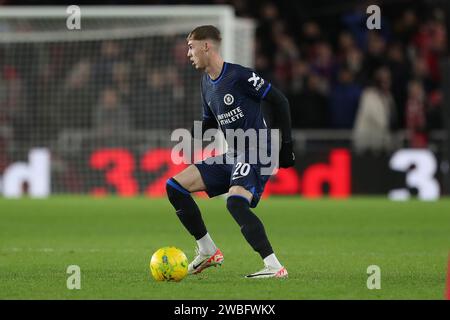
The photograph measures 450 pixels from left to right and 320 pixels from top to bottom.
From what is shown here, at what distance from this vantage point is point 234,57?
18.1 metres

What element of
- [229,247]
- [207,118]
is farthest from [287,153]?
[229,247]

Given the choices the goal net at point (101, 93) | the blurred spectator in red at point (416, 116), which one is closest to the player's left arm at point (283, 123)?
the goal net at point (101, 93)

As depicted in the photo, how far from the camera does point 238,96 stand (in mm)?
7762

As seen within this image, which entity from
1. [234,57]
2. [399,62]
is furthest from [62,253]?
[399,62]

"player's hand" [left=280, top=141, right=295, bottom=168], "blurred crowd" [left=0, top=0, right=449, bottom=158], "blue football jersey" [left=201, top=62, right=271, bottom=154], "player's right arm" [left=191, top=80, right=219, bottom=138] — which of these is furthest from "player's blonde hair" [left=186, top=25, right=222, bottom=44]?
"blurred crowd" [left=0, top=0, right=449, bottom=158]

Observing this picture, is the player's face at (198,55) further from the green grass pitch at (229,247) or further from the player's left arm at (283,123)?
the green grass pitch at (229,247)

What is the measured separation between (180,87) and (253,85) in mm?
10939

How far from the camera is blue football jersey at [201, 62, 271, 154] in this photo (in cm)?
771

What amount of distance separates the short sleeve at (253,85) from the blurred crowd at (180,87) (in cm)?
1054

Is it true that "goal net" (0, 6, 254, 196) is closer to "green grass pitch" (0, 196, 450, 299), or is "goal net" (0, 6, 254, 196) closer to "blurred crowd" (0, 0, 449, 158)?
"blurred crowd" (0, 0, 449, 158)

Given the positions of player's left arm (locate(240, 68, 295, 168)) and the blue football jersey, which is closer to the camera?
player's left arm (locate(240, 68, 295, 168))

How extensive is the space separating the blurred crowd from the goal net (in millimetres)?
18

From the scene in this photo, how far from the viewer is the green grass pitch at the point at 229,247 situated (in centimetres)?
692

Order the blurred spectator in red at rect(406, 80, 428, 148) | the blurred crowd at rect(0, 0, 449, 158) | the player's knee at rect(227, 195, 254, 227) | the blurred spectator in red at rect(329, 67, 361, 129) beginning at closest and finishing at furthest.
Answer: the player's knee at rect(227, 195, 254, 227) → the blurred spectator in red at rect(406, 80, 428, 148) → the blurred crowd at rect(0, 0, 449, 158) → the blurred spectator in red at rect(329, 67, 361, 129)
